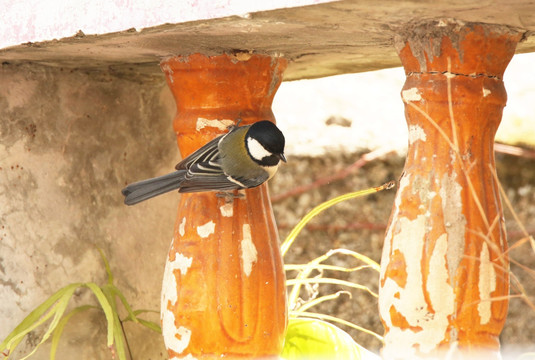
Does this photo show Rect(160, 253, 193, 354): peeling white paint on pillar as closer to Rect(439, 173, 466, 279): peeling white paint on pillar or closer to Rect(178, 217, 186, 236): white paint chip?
Rect(178, 217, 186, 236): white paint chip

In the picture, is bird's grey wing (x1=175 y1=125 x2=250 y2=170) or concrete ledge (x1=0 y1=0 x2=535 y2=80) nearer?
concrete ledge (x1=0 y1=0 x2=535 y2=80)

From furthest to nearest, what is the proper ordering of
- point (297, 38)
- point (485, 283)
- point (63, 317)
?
point (63, 317) < point (297, 38) < point (485, 283)

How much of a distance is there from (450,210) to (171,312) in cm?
58

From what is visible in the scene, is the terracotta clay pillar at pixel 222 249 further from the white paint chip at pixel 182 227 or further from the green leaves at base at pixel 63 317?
the green leaves at base at pixel 63 317

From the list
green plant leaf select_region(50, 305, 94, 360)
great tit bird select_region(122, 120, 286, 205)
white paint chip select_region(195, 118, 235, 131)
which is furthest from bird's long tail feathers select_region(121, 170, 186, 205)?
green plant leaf select_region(50, 305, 94, 360)

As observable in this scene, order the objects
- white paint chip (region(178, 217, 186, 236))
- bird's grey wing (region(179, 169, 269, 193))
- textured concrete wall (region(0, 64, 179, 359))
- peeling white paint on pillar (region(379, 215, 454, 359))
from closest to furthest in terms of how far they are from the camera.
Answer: peeling white paint on pillar (region(379, 215, 454, 359)), bird's grey wing (region(179, 169, 269, 193)), white paint chip (region(178, 217, 186, 236)), textured concrete wall (region(0, 64, 179, 359))

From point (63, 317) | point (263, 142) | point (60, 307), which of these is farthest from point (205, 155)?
point (63, 317)

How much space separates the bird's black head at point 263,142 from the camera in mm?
1573

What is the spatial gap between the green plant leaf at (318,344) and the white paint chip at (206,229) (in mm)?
326

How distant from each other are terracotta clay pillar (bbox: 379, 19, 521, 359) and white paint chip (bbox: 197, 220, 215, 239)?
1.21ft

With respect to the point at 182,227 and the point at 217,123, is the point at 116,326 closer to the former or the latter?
the point at 182,227

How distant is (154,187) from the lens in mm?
1635

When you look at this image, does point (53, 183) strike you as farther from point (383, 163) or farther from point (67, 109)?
point (383, 163)

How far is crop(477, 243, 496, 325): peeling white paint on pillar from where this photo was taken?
136cm
